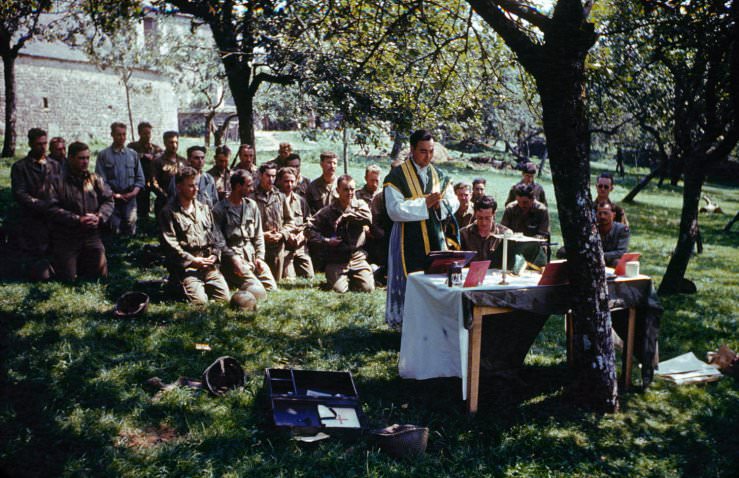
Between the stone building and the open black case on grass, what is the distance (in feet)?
84.2

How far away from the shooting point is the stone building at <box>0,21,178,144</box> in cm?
2827

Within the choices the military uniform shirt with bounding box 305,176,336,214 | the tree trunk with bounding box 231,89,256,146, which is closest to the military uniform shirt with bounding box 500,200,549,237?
the military uniform shirt with bounding box 305,176,336,214

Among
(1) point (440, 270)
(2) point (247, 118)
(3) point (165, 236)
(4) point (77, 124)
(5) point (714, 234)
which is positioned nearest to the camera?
(1) point (440, 270)

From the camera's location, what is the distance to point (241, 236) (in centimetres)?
813

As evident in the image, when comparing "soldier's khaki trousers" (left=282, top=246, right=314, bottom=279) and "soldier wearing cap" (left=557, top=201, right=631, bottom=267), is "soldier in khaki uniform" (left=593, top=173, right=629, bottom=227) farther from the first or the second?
"soldier's khaki trousers" (left=282, top=246, right=314, bottom=279)

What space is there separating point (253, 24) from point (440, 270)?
525 cm

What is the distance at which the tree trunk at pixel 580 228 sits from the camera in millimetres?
4566

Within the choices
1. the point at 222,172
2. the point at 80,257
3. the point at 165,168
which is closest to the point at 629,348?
the point at 80,257

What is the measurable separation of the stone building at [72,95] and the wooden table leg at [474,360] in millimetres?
26583

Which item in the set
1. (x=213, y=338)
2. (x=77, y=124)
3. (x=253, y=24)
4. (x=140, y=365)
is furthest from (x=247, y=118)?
(x=77, y=124)

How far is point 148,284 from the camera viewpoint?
754 cm

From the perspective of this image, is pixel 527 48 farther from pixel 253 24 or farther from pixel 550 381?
pixel 253 24

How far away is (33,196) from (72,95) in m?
25.1

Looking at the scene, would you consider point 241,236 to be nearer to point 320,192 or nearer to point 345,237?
point 345,237
